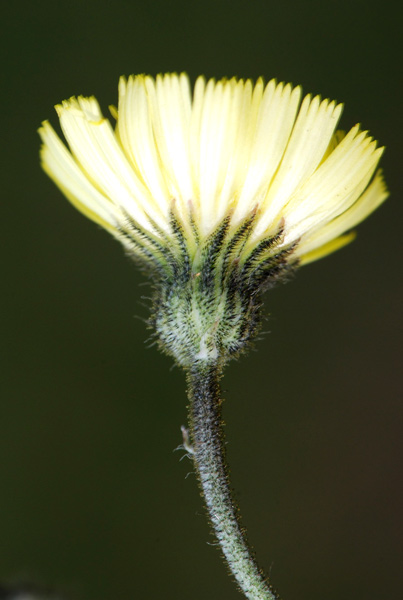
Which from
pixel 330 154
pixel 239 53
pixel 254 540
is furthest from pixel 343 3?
pixel 254 540

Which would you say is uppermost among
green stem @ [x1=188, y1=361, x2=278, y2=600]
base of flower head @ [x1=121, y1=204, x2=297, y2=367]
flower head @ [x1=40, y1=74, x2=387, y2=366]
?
flower head @ [x1=40, y1=74, x2=387, y2=366]

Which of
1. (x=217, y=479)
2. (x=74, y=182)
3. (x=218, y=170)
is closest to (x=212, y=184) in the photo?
(x=218, y=170)

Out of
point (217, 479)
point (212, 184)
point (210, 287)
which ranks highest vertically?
point (212, 184)

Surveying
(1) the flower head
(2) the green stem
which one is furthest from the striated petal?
(2) the green stem

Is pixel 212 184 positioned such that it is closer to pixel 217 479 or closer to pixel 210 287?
pixel 210 287

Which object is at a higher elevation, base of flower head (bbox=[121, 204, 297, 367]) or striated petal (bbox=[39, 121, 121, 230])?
striated petal (bbox=[39, 121, 121, 230])

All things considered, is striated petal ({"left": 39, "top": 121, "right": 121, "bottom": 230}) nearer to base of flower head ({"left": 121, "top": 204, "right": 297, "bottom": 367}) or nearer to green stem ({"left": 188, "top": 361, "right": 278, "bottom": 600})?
base of flower head ({"left": 121, "top": 204, "right": 297, "bottom": 367})

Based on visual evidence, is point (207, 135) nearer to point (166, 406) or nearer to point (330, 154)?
point (330, 154)

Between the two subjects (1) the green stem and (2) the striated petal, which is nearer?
(1) the green stem
